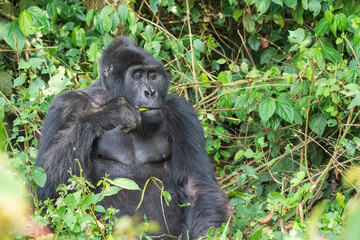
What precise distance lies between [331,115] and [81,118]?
210cm

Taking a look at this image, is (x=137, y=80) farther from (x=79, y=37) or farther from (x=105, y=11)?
(x=79, y=37)

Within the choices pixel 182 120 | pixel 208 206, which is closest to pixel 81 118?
pixel 182 120

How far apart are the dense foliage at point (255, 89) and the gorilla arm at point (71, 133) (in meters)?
0.14

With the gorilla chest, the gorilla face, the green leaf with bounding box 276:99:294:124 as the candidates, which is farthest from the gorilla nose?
the green leaf with bounding box 276:99:294:124

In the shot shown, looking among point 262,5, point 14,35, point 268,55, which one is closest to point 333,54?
point 262,5

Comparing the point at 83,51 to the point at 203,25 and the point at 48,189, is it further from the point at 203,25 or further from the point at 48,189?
the point at 48,189

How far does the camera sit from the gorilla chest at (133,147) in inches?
135

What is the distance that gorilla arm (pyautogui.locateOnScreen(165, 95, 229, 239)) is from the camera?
326 cm

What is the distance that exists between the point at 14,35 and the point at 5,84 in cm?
104

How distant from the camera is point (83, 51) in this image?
5.34m

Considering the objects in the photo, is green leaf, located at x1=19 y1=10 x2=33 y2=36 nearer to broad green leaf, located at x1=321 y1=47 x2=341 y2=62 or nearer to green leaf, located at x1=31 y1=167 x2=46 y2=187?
green leaf, located at x1=31 y1=167 x2=46 y2=187

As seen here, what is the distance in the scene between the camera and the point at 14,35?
3.98 m

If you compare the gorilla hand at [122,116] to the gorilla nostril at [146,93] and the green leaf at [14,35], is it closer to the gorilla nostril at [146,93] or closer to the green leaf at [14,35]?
the gorilla nostril at [146,93]

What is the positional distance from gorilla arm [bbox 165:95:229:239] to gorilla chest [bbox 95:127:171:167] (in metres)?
0.08
